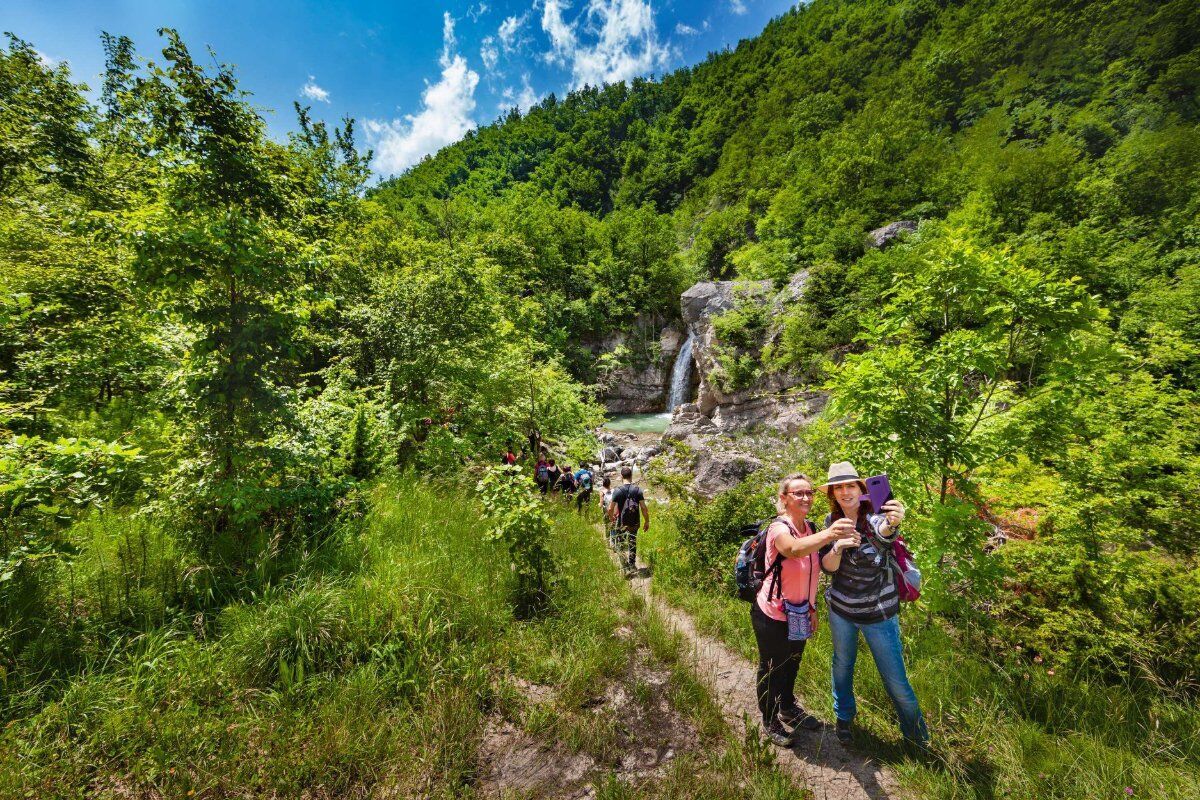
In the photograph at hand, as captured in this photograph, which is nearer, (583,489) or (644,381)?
(583,489)

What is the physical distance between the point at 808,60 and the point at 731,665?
3109 inches

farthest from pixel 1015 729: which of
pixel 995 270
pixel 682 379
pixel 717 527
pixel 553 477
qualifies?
pixel 682 379

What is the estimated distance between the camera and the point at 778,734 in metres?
2.86

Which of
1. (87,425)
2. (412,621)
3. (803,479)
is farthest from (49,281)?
(803,479)

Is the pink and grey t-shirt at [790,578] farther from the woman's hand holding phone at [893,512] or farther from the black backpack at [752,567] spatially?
the woman's hand holding phone at [893,512]

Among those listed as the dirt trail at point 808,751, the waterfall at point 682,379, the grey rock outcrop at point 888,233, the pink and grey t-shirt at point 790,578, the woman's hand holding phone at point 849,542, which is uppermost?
the grey rock outcrop at point 888,233

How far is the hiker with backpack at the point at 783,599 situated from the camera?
9.03 ft

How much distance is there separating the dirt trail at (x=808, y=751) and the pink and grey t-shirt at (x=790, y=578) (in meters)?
0.88

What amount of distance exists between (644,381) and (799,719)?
91.5 feet

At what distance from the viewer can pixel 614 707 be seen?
3.06m

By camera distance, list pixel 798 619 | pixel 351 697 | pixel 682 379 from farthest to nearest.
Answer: pixel 682 379 < pixel 798 619 < pixel 351 697

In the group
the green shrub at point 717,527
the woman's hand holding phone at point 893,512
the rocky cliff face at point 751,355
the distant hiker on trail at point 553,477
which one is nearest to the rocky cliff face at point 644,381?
the rocky cliff face at point 751,355

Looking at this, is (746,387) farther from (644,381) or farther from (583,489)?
(644,381)

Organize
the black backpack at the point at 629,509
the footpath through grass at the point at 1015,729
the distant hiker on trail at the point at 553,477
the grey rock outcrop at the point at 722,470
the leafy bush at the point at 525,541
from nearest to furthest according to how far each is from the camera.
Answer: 1. the footpath through grass at the point at 1015,729
2. the leafy bush at the point at 525,541
3. the black backpack at the point at 629,509
4. the distant hiker on trail at the point at 553,477
5. the grey rock outcrop at the point at 722,470
